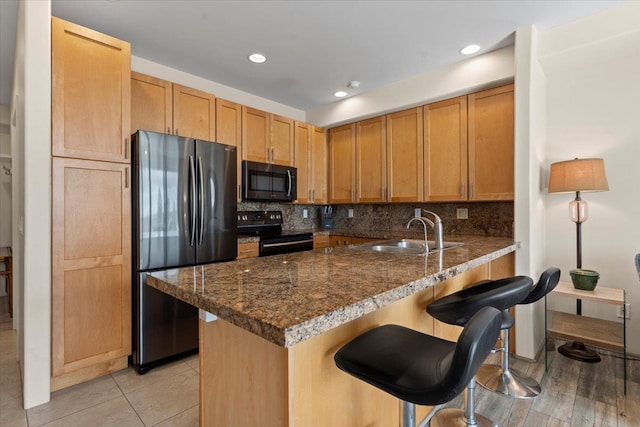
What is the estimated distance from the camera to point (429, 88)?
10.2 ft

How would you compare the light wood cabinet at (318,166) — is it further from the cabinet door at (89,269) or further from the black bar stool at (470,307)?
the black bar stool at (470,307)

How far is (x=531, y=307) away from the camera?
2.42 meters

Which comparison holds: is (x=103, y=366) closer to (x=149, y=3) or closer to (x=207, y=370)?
(x=207, y=370)

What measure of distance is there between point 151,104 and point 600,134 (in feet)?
12.5

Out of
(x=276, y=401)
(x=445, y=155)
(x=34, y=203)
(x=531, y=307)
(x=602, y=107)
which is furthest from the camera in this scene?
(x=445, y=155)

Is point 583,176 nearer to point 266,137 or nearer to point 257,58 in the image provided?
point 257,58

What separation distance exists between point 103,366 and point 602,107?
4407 mm

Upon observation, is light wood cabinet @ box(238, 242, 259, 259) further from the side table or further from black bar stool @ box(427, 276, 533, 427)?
the side table

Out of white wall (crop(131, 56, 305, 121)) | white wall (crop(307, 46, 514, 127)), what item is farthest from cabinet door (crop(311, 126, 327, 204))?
white wall (crop(131, 56, 305, 121))

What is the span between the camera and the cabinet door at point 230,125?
315cm

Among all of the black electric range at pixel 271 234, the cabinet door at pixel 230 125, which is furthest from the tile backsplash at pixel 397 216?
the cabinet door at pixel 230 125

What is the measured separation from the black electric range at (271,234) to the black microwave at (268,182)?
0.36m

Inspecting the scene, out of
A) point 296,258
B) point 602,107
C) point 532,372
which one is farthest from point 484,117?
point 296,258

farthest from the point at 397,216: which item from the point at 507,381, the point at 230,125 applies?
the point at 230,125
